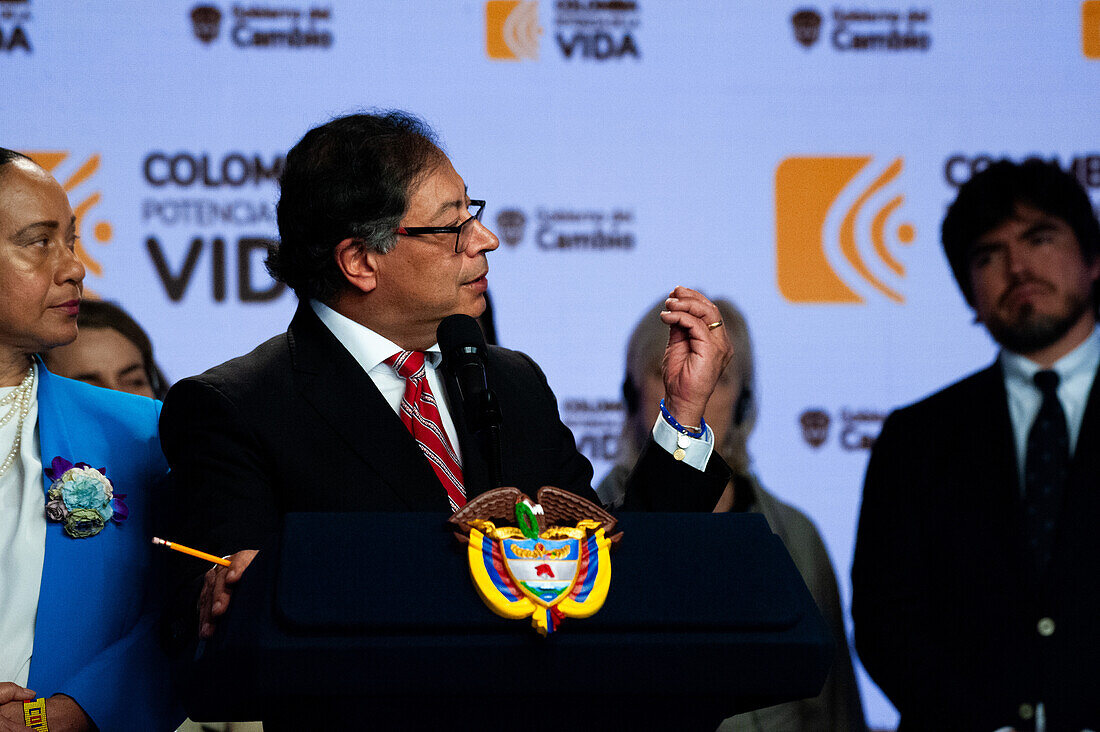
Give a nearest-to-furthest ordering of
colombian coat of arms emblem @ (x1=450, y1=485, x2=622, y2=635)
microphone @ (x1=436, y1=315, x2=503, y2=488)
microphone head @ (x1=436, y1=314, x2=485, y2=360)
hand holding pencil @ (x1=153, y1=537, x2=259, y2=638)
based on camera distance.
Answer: colombian coat of arms emblem @ (x1=450, y1=485, x2=622, y2=635), hand holding pencil @ (x1=153, y1=537, x2=259, y2=638), microphone @ (x1=436, y1=315, x2=503, y2=488), microphone head @ (x1=436, y1=314, x2=485, y2=360)

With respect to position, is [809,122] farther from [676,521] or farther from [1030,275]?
[676,521]

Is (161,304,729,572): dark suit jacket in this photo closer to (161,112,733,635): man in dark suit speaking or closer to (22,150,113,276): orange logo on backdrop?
(161,112,733,635): man in dark suit speaking

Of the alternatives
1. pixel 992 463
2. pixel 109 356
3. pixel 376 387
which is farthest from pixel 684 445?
pixel 109 356

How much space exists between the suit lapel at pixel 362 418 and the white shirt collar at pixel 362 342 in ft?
0.13

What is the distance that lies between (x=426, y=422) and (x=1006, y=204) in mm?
1773

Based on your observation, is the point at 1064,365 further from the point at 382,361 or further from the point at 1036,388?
the point at 382,361

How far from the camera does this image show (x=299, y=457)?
1795mm

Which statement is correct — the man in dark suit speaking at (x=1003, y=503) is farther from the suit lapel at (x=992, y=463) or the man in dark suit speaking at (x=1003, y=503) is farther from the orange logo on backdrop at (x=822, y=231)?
the orange logo on backdrop at (x=822, y=231)

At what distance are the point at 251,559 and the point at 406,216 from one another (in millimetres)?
787

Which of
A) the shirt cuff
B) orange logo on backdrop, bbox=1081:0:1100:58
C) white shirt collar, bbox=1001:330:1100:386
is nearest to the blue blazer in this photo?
the shirt cuff

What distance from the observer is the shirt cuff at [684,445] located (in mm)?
1827

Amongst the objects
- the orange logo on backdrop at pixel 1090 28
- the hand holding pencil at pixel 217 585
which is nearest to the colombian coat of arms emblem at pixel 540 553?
the hand holding pencil at pixel 217 585

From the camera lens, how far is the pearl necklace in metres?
2.17

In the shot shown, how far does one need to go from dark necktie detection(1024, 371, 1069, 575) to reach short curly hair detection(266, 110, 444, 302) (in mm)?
1505
